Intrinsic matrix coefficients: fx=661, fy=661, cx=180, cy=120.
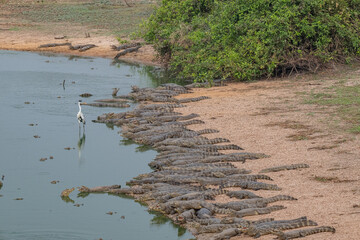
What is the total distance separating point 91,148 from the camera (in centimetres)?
1784

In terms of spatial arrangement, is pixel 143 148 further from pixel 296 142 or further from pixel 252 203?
pixel 252 203

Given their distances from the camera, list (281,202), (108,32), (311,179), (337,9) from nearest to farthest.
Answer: (281,202), (311,179), (337,9), (108,32)

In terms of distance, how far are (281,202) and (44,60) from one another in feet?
79.1

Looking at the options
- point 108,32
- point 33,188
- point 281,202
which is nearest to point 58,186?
point 33,188

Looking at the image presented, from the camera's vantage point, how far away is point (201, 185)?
1316cm

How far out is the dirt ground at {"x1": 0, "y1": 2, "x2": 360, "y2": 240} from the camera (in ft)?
36.7

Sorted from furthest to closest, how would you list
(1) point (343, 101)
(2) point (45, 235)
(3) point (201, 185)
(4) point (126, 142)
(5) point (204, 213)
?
(1) point (343, 101) → (4) point (126, 142) → (3) point (201, 185) → (2) point (45, 235) → (5) point (204, 213)

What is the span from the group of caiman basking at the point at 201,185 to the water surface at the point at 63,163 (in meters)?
0.37

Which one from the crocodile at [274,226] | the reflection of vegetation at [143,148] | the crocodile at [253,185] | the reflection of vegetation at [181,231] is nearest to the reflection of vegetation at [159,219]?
the reflection of vegetation at [181,231]

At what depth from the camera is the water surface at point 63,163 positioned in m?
12.1

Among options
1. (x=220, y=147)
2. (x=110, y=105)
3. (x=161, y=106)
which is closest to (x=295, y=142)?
(x=220, y=147)

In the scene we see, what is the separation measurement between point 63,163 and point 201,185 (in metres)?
4.57

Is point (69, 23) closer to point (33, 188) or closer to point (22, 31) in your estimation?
point (22, 31)

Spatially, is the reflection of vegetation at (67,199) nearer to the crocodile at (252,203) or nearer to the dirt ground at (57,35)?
the crocodile at (252,203)
